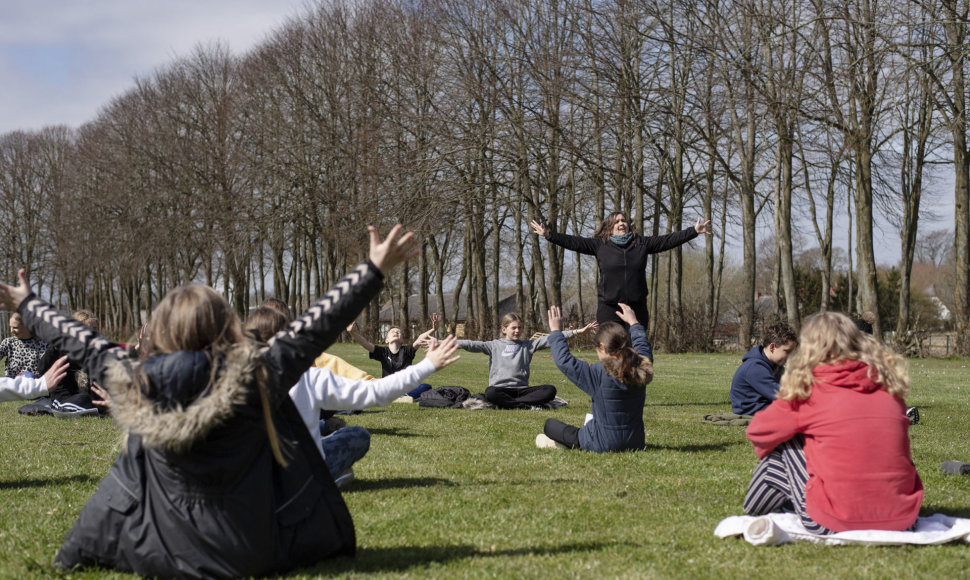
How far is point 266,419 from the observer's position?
387cm

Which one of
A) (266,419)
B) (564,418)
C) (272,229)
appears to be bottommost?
(564,418)

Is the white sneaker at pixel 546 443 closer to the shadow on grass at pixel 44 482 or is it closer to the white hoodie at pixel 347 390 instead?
the white hoodie at pixel 347 390

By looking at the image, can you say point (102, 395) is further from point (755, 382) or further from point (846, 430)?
point (755, 382)

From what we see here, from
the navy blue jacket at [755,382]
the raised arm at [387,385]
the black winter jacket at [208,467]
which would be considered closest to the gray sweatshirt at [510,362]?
the navy blue jacket at [755,382]

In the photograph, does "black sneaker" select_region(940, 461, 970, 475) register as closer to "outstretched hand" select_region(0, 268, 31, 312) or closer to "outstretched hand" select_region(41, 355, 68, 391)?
"outstretched hand" select_region(41, 355, 68, 391)

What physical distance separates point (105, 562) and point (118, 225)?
44586 mm

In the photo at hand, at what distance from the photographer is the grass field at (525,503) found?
14.2ft

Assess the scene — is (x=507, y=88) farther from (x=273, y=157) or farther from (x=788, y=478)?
(x=788, y=478)

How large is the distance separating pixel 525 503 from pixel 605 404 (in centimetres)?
216

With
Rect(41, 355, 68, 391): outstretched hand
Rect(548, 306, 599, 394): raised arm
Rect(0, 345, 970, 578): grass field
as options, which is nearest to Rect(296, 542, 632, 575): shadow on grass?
Rect(0, 345, 970, 578): grass field

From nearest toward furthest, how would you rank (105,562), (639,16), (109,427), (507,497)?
(105,562) → (507,497) → (109,427) → (639,16)

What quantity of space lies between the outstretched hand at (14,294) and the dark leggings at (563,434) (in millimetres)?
4765

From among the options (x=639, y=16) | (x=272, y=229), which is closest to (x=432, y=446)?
(x=639, y=16)

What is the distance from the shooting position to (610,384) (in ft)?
24.9
